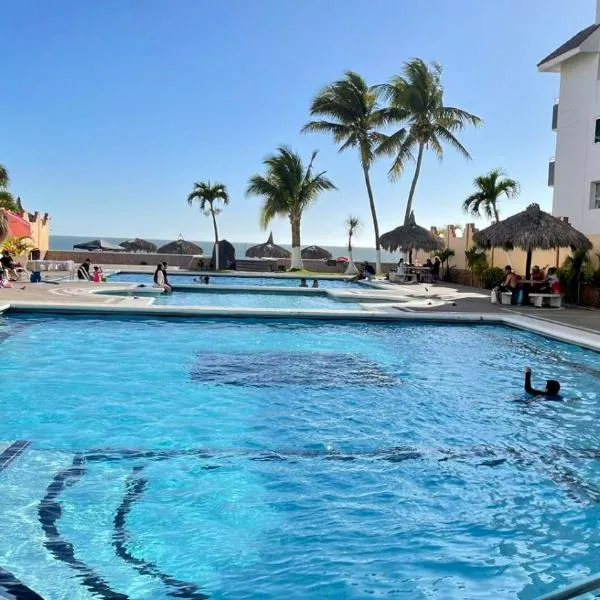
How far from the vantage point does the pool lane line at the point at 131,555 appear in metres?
4.05

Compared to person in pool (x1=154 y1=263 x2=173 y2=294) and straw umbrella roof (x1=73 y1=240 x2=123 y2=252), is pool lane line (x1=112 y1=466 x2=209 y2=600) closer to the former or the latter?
person in pool (x1=154 y1=263 x2=173 y2=294)

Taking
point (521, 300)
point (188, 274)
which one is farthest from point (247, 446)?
point (188, 274)

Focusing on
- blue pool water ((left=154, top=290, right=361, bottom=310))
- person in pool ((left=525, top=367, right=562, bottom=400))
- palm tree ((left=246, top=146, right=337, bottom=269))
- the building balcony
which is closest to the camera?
person in pool ((left=525, top=367, right=562, bottom=400))

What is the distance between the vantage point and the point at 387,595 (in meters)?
4.11

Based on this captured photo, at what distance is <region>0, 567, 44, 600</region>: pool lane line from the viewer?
3.38 meters

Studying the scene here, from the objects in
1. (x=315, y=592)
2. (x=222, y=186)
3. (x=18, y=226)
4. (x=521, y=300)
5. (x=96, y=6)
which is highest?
(x=96, y=6)

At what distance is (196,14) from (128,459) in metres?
17.1

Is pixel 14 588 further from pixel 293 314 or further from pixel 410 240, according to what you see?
pixel 410 240

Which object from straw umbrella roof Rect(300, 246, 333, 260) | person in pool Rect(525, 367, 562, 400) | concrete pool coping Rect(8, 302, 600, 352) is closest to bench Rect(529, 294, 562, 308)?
concrete pool coping Rect(8, 302, 600, 352)

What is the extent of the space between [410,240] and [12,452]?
24.8 metres

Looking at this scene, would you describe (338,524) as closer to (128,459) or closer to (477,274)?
(128,459)

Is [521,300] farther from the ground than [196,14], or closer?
closer

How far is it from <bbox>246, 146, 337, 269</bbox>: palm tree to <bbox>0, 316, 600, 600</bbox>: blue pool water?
88.9 ft

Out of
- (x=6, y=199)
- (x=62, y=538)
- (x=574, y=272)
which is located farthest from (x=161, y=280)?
(x=62, y=538)
